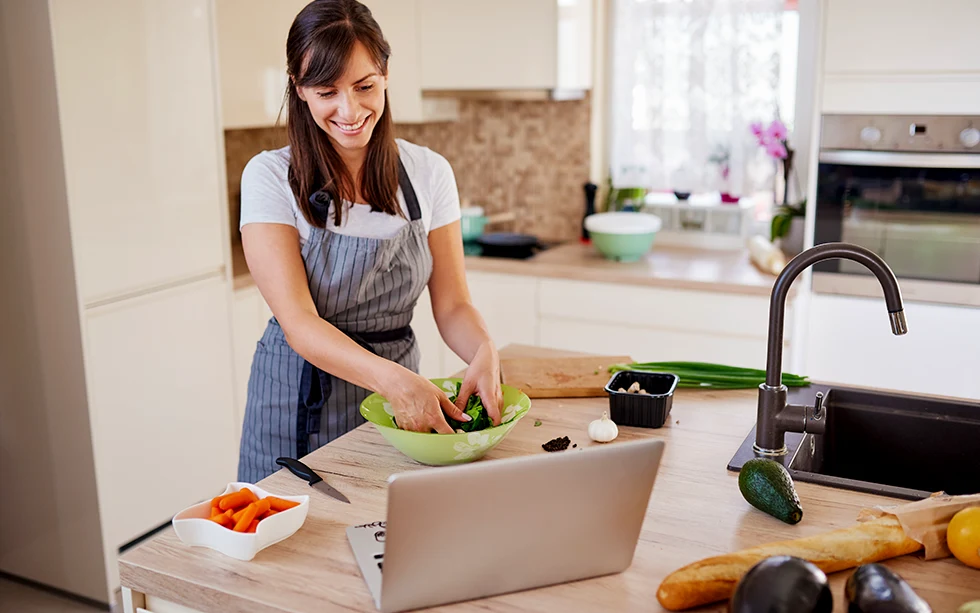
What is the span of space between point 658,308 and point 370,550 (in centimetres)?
226

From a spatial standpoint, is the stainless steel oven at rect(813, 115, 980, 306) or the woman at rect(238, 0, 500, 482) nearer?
the woman at rect(238, 0, 500, 482)

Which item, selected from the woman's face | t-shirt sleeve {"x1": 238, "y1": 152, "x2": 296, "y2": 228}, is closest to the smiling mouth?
the woman's face

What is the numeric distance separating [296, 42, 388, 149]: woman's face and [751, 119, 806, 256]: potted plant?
83.8 inches

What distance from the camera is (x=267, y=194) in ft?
5.99

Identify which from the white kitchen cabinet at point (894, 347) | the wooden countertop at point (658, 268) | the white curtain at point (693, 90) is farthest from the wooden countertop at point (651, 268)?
the white curtain at point (693, 90)

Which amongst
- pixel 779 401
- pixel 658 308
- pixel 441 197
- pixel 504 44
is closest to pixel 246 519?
pixel 779 401

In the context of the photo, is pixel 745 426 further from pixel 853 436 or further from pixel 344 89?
pixel 344 89

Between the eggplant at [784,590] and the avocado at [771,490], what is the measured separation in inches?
12.4

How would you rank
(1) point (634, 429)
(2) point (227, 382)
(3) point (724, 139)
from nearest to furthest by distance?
(1) point (634, 429), (2) point (227, 382), (3) point (724, 139)

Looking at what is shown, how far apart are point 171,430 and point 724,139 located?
95.0 inches

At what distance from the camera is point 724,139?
380 centimetres

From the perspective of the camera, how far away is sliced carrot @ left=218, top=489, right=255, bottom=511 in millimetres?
1293

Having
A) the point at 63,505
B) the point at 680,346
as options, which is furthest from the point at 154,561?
the point at 680,346

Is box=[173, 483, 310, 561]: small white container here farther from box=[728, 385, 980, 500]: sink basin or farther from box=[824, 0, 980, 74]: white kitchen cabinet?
box=[824, 0, 980, 74]: white kitchen cabinet
